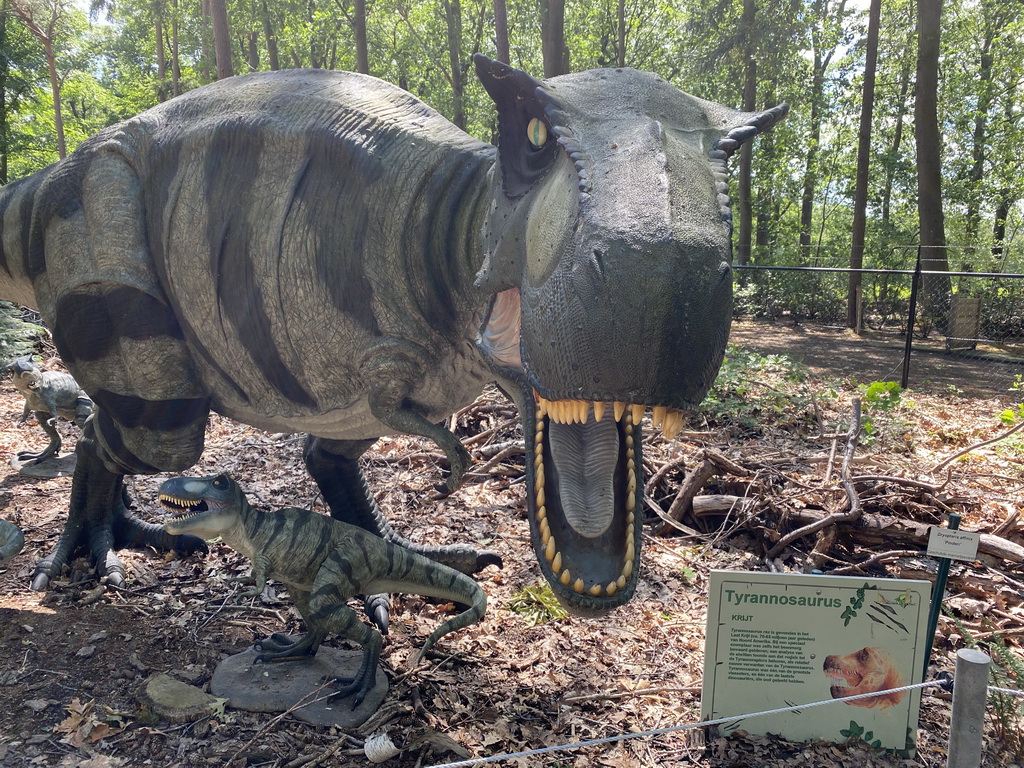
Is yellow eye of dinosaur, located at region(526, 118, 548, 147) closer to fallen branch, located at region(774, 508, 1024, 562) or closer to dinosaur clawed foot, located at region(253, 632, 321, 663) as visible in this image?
dinosaur clawed foot, located at region(253, 632, 321, 663)

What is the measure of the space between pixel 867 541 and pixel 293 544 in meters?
2.93

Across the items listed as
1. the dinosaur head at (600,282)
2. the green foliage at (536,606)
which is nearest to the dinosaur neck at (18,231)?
the dinosaur head at (600,282)

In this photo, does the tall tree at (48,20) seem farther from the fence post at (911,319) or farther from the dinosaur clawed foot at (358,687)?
the dinosaur clawed foot at (358,687)

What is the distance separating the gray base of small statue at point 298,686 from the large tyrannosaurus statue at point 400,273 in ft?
2.57

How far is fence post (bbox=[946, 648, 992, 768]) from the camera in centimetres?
166

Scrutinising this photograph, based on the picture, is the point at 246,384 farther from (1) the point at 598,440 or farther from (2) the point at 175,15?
(2) the point at 175,15

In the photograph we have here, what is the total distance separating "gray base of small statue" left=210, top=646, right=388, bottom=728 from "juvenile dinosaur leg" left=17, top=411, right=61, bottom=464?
3.76 meters

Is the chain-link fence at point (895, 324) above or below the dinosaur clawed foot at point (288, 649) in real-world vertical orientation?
above

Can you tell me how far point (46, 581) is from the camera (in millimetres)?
3535

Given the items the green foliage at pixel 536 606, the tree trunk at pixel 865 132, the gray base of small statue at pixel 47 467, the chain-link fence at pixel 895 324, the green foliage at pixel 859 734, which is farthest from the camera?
the tree trunk at pixel 865 132

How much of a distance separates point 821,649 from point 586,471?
1.27 meters

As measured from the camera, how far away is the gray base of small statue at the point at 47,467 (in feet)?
17.9

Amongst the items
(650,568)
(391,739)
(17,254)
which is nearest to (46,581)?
(17,254)

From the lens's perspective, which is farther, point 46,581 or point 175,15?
point 175,15
